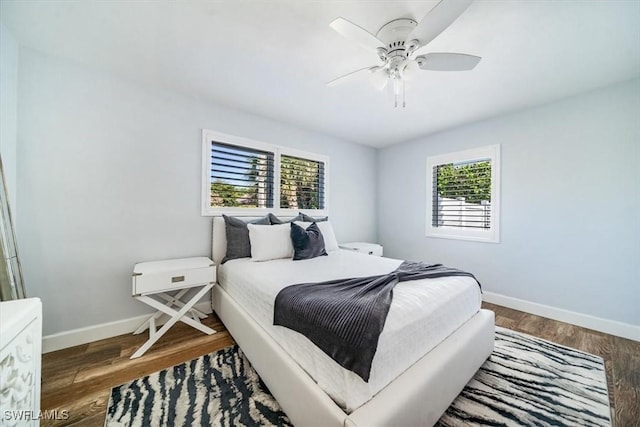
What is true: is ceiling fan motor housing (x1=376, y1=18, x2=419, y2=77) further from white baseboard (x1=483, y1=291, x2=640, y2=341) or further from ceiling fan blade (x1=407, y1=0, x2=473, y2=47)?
white baseboard (x1=483, y1=291, x2=640, y2=341)

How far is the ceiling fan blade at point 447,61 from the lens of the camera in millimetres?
1555

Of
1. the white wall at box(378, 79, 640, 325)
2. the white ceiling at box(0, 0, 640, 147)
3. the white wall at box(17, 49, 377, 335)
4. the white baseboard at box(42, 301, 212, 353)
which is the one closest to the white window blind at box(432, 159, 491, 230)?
the white wall at box(378, 79, 640, 325)

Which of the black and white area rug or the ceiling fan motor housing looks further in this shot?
the ceiling fan motor housing

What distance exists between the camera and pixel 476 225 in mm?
3270

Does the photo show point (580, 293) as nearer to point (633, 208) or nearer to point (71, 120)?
point (633, 208)

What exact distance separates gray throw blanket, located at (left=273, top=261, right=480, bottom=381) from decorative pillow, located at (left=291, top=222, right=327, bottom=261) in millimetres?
936

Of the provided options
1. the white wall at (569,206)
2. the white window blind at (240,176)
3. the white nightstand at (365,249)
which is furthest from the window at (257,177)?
the white wall at (569,206)

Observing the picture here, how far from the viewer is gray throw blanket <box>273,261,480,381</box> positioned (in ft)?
3.28

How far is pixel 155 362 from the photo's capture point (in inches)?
71.0

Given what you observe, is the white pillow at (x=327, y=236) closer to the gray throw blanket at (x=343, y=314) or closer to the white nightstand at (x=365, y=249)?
the white nightstand at (x=365, y=249)

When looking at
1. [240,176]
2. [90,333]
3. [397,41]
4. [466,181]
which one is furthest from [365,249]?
[90,333]

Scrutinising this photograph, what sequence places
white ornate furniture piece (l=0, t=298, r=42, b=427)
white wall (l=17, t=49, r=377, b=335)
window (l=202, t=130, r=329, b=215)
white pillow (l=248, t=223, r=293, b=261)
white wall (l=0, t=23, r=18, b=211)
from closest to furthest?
white ornate furniture piece (l=0, t=298, r=42, b=427)
white wall (l=0, t=23, r=18, b=211)
white wall (l=17, t=49, r=377, b=335)
white pillow (l=248, t=223, r=293, b=261)
window (l=202, t=130, r=329, b=215)

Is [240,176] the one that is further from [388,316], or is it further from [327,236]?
[388,316]

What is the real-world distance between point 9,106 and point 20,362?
1.97 meters
